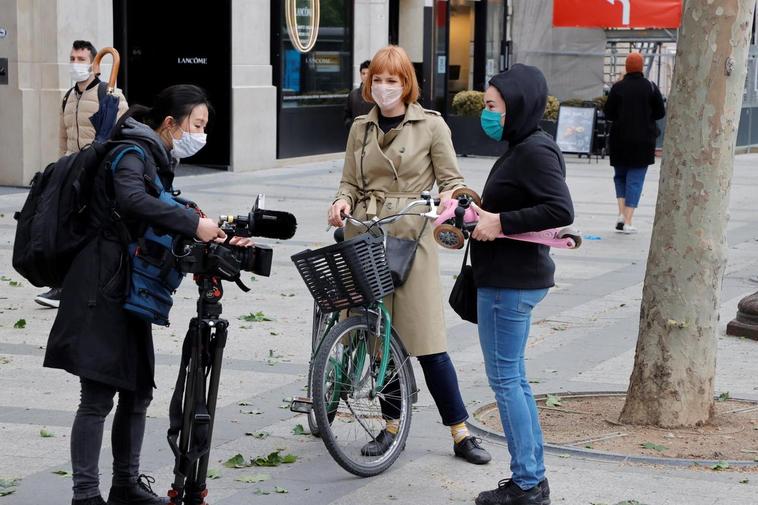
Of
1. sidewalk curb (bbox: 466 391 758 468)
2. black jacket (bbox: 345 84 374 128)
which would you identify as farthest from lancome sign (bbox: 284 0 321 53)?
sidewalk curb (bbox: 466 391 758 468)

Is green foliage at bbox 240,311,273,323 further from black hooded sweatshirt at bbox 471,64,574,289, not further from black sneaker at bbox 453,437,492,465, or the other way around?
black hooded sweatshirt at bbox 471,64,574,289

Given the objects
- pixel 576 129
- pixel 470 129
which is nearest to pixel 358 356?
pixel 576 129

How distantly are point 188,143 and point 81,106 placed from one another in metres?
4.91

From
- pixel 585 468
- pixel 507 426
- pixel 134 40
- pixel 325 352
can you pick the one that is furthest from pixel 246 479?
pixel 134 40

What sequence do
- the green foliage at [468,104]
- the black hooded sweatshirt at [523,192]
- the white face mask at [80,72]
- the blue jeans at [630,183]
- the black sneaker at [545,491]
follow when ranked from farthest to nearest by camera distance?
the green foliage at [468,104], the blue jeans at [630,183], the white face mask at [80,72], the black sneaker at [545,491], the black hooded sweatshirt at [523,192]

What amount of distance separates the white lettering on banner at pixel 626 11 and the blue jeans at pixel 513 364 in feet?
71.1

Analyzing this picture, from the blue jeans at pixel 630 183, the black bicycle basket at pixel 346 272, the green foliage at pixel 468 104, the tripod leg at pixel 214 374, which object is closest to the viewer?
the tripod leg at pixel 214 374

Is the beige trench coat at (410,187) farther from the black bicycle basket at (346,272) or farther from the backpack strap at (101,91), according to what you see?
the backpack strap at (101,91)

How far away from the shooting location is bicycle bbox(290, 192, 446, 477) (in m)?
5.32

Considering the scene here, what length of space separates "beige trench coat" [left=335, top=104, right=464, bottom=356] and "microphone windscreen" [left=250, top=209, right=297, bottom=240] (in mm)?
1201

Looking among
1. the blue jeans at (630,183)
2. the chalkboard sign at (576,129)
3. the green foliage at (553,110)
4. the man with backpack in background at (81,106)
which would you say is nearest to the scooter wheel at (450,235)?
the man with backpack in background at (81,106)

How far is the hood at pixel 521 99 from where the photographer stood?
4.95 metres

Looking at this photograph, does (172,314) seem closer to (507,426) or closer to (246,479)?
(246,479)

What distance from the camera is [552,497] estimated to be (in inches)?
207
